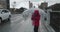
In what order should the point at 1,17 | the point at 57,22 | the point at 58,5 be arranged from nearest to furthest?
the point at 57,22 < the point at 1,17 < the point at 58,5

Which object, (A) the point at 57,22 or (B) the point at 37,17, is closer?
(B) the point at 37,17

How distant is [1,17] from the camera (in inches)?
826

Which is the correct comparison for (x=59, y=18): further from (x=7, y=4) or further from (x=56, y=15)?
(x=7, y=4)

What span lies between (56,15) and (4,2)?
4349 cm

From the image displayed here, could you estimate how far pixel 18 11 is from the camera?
60.4m

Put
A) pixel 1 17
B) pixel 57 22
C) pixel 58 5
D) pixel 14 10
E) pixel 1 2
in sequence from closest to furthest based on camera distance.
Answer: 1. pixel 57 22
2. pixel 1 17
3. pixel 58 5
4. pixel 1 2
5. pixel 14 10

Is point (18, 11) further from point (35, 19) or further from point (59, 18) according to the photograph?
point (35, 19)

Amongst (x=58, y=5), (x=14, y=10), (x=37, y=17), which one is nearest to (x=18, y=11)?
(x=14, y=10)

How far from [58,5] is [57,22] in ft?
52.1

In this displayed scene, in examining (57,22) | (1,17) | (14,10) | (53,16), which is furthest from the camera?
(14,10)

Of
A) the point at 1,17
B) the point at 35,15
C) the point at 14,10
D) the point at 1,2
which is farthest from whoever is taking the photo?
the point at 14,10

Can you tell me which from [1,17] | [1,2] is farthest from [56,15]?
[1,2]

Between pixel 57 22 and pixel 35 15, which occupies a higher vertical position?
pixel 35 15

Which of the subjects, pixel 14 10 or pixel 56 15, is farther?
pixel 14 10
